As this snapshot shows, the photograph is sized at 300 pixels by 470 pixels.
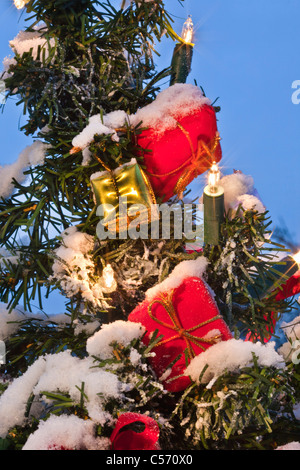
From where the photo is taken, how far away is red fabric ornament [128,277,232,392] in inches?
25.7

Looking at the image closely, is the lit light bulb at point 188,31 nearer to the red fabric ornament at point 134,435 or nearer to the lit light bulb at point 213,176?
the lit light bulb at point 213,176

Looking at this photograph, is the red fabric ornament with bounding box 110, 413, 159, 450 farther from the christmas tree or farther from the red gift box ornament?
the red gift box ornament

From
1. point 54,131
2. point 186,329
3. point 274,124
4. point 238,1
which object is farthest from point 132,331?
point 274,124

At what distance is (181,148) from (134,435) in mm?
484

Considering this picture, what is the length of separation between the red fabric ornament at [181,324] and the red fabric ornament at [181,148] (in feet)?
0.71

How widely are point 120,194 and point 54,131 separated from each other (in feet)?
0.65

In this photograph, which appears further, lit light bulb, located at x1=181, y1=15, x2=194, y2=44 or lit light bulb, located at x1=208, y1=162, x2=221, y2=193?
lit light bulb, located at x1=181, y1=15, x2=194, y2=44

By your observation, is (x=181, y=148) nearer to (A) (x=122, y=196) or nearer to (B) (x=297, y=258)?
(A) (x=122, y=196)

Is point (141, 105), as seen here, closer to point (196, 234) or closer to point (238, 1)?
point (196, 234)

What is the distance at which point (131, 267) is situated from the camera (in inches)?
31.2

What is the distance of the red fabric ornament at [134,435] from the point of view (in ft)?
1.67

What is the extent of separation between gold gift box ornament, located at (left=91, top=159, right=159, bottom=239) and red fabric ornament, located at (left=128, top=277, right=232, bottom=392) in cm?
15

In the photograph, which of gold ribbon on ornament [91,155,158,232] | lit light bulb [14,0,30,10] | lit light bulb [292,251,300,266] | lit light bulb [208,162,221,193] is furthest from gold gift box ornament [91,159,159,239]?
lit light bulb [14,0,30,10]

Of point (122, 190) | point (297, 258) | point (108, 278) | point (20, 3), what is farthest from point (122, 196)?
point (20, 3)
